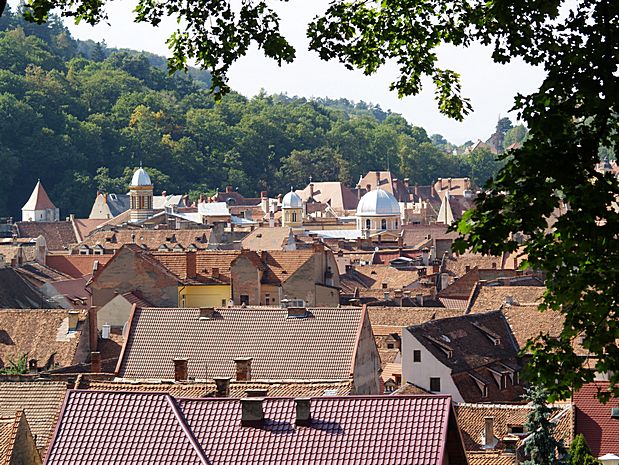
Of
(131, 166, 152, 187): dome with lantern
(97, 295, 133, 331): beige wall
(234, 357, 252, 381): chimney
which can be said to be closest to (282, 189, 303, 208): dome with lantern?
(131, 166, 152, 187): dome with lantern

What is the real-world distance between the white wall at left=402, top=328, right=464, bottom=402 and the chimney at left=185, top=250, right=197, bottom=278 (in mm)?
18062

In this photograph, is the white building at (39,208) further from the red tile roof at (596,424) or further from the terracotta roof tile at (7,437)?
the terracotta roof tile at (7,437)

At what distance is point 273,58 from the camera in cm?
1072

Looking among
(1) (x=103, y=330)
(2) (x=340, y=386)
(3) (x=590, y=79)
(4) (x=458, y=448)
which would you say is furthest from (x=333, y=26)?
(1) (x=103, y=330)

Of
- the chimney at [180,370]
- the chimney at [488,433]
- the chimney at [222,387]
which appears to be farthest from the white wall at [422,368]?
the chimney at [222,387]

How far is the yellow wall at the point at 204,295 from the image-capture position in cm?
5925

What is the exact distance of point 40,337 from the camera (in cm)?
4444

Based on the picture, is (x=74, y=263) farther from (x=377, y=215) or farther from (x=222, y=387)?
(x=222, y=387)

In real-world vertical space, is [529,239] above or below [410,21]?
below

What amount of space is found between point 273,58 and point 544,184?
102 inches

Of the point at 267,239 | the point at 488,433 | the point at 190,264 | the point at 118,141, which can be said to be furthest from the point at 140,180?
the point at 488,433

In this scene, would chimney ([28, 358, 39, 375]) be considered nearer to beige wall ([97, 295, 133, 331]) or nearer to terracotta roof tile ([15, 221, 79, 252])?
beige wall ([97, 295, 133, 331])

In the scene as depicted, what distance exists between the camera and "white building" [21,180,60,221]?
141225 mm

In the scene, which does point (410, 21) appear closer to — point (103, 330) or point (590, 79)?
point (590, 79)
